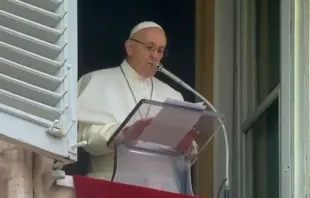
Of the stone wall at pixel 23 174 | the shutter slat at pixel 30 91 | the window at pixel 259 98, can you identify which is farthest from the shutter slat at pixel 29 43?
the window at pixel 259 98

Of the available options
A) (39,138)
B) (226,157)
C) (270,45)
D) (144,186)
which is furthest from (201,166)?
(39,138)

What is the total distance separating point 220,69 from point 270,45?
0.22m

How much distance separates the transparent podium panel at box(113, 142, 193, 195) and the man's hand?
0.10ft

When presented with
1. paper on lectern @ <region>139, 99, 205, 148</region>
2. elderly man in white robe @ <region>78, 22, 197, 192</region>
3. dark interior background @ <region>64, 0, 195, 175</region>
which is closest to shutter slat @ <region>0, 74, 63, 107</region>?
paper on lectern @ <region>139, 99, 205, 148</region>

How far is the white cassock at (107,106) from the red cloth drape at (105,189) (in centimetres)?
17

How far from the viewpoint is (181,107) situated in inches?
140

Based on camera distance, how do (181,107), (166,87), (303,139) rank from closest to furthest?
(181,107) < (303,139) < (166,87)

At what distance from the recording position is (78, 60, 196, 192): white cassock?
3811 mm

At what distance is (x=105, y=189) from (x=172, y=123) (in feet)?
0.98

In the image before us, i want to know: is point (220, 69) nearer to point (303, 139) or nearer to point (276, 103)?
→ point (276, 103)

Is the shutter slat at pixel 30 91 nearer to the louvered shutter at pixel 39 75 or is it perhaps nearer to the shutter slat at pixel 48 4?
the louvered shutter at pixel 39 75

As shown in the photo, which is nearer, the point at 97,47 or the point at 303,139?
the point at 303,139

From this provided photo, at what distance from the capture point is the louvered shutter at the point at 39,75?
3.25 metres

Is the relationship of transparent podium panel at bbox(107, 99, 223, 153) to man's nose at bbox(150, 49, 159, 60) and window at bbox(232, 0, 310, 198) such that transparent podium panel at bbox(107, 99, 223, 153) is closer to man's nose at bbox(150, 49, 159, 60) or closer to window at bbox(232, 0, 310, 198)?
window at bbox(232, 0, 310, 198)
